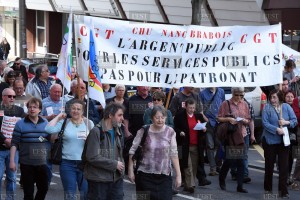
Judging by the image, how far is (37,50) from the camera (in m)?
39.8

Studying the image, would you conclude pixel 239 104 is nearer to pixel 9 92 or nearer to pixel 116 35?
pixel 116 35

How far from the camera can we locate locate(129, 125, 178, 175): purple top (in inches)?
365

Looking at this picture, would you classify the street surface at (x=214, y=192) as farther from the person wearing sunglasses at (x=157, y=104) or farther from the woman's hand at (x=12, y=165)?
the woman's hand at (x=12, y=165)

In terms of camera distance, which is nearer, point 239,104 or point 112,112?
point 112,112

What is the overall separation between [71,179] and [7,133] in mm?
1444

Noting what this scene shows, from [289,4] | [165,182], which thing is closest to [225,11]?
[289,4]

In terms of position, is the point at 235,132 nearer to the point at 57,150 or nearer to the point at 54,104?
the point at 54,104

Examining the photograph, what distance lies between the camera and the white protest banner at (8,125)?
34.9ft

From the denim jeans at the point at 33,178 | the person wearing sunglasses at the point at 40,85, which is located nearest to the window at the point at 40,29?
the person wearing sunglasses at the point at 40,85

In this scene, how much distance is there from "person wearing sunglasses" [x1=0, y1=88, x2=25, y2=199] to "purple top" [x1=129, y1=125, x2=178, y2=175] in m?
2.06

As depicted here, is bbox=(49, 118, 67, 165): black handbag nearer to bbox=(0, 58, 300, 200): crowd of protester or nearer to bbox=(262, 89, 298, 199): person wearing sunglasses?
bbox=(0, 58, 300, 200): crowd of protester

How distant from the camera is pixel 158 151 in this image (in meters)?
9.29

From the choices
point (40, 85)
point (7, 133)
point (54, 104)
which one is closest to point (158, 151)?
point (7, 133)

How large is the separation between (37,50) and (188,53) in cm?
2905
